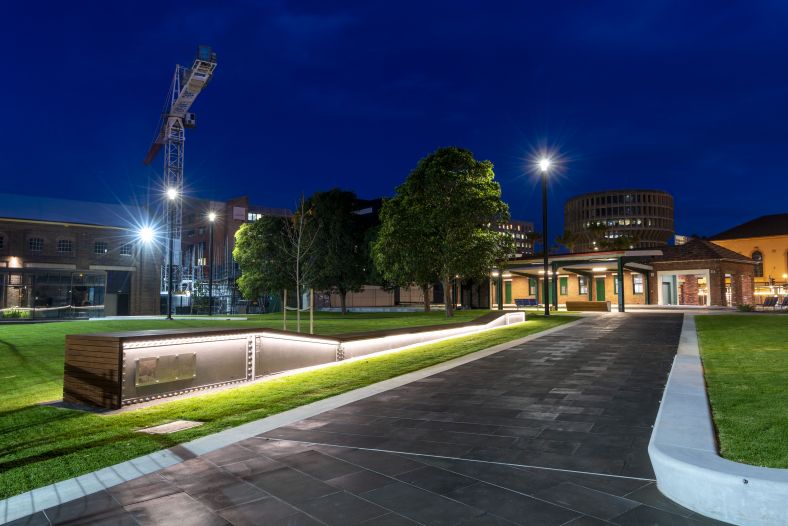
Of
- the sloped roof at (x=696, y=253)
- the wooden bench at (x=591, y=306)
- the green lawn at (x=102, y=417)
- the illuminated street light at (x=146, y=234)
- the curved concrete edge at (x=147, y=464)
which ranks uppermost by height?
the illuminated street light at (x=146, y=234)

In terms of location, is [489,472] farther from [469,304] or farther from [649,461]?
[469,304]

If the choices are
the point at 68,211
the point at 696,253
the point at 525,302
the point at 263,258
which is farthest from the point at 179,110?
the point at 696,253

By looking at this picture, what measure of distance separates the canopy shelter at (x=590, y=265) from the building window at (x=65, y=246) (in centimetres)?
3765

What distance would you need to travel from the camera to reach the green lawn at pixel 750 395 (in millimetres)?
4844

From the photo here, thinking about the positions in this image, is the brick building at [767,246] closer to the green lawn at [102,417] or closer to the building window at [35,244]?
the green lawn at [102,417]

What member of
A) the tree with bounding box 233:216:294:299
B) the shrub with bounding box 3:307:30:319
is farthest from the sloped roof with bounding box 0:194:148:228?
the tree with bounding box 233:216:294:299

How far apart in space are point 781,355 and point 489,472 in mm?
10122

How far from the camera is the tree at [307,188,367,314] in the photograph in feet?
139

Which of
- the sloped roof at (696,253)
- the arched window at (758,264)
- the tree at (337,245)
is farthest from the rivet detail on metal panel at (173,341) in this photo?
the arched window at (758,264)

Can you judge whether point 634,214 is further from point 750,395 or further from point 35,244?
point 750,395

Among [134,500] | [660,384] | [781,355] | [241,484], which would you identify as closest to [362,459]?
[241,484]

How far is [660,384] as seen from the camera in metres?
8.95

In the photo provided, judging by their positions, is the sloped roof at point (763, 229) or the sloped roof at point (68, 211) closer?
the sloped roof at point (68, 211)

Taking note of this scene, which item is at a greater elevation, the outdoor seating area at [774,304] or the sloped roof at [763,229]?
the sloped roof at [763,229]
